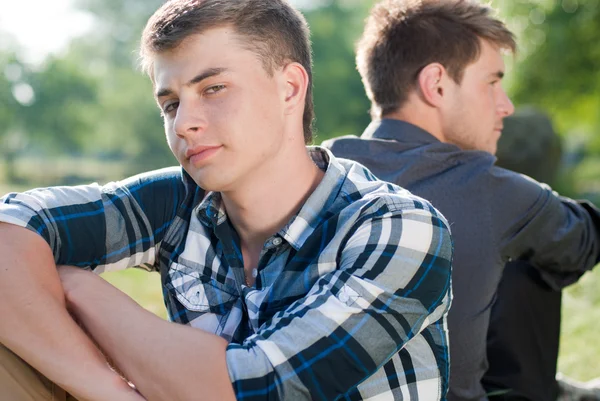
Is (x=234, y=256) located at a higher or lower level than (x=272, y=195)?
lower

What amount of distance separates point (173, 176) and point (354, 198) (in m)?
0.60

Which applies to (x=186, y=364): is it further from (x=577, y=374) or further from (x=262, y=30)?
(x=577, y=374)

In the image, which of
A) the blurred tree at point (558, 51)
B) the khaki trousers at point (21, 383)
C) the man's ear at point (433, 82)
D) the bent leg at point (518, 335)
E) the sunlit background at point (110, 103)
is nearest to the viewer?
the khaki trousers at point (21, 383)

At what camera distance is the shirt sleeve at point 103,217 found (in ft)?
6.44

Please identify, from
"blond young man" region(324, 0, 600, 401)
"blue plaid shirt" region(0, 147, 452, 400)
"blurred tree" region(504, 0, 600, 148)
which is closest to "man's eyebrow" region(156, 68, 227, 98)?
"blue plaid shirt" region(0, 147, 452, 400)

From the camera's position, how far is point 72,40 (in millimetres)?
39250

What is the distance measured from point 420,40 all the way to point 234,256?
1.58m

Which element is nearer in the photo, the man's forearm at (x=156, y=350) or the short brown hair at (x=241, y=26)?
the man's forearm at (x=156, y=350)

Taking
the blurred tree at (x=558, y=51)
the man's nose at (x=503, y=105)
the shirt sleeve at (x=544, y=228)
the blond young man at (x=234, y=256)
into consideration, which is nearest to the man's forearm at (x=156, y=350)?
the blond young man at (x=234, y=256)

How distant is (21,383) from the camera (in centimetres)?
173

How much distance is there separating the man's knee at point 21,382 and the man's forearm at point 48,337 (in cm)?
3

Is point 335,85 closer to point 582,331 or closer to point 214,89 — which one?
point 582,331

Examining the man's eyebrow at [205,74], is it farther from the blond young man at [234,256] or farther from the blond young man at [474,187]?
the blond young man at [474,187]

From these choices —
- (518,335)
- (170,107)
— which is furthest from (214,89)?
(518,335)
